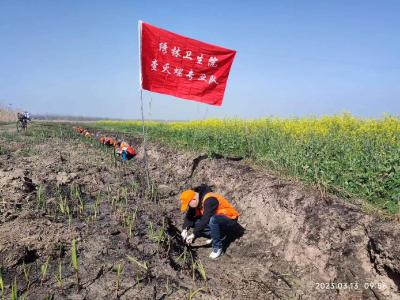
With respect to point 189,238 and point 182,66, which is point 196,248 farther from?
point 182,66

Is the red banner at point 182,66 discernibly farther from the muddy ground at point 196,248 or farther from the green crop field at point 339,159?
the muddy ground at point 196,248

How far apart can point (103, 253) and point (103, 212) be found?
1.71 m

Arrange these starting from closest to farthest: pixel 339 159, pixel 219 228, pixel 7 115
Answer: pixel 219 228 → pixel 339 159 → pixel 7 115

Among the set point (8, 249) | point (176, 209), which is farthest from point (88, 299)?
point (176, 209)

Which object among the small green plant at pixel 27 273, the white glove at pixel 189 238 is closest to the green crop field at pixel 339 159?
the white glove at pixel 189 238

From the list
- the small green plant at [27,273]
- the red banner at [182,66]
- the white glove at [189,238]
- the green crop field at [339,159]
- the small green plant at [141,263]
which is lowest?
the white glove at [189,238]

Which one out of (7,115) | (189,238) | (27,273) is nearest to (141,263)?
(27,273)

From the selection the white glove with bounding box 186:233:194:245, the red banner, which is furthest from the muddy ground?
the red banner

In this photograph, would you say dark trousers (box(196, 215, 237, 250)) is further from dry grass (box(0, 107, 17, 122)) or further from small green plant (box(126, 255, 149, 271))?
dry grass (box(0, 107, 17, 122))

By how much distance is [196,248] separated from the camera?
18.8ft

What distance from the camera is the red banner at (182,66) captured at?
701 cm

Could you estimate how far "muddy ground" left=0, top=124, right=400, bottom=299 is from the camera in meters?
3.71

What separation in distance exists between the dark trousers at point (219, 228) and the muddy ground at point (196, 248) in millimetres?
240

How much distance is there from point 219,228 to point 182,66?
3615 mm
